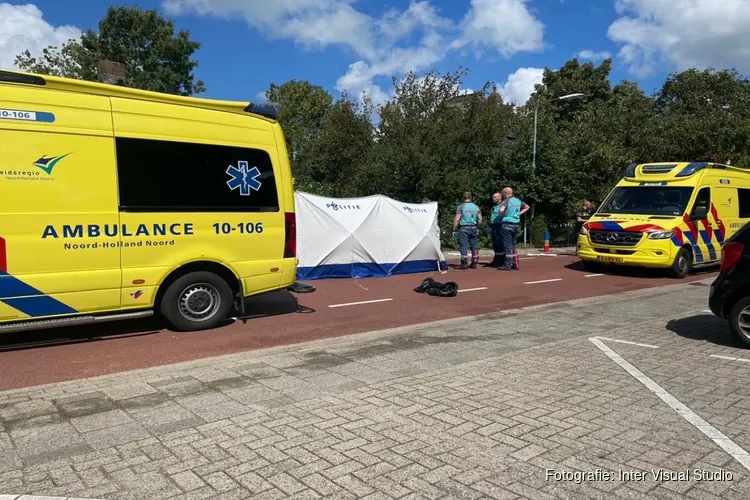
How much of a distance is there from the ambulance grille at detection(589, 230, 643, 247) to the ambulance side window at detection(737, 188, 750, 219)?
4320mm

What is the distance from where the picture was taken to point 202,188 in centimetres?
713

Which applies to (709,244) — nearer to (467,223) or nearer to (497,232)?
(497,232)


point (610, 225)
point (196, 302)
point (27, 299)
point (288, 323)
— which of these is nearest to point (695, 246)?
point (610, 225)

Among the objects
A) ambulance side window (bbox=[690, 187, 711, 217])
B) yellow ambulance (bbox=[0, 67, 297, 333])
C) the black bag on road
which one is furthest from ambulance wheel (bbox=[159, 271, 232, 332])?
ambulance side window (bbox=[690, 187, 711, 217])

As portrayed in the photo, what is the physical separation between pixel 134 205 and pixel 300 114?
125ft

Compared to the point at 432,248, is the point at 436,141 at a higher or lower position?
higher

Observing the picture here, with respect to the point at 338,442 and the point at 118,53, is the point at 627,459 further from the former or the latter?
the point at 118,53

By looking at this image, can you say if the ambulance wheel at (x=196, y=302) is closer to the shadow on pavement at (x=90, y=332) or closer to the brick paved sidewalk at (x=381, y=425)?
the shadow on pavement at (x=90, y=332)

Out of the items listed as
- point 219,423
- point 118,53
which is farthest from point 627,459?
point 118,53

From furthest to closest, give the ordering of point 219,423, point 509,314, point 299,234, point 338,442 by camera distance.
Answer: point 299,234
point 509,314
point 219,423
point 338,442

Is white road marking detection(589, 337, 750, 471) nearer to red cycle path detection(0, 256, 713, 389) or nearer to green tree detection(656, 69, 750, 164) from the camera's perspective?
red cycle path detection(0, 256, 713, 389)

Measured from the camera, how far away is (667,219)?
12.9 meters

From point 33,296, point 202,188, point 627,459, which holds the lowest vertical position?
point 627,459

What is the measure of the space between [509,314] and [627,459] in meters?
5.12
